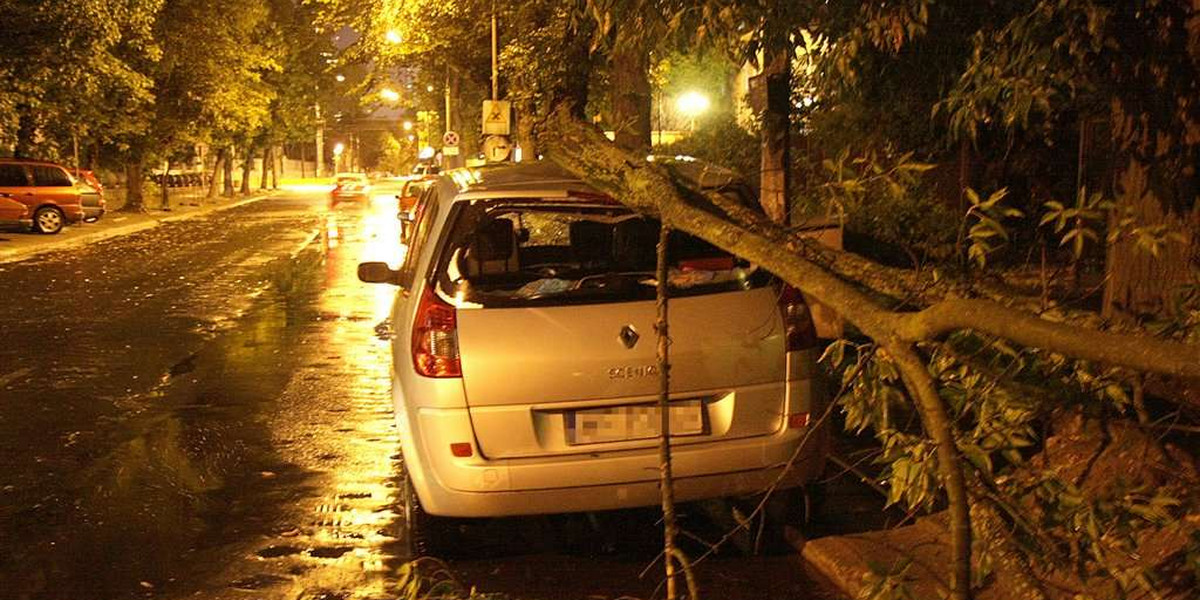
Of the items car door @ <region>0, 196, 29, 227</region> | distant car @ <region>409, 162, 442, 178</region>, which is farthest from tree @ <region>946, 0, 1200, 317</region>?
distant car @ <region>409, 162, 442, 178</region>

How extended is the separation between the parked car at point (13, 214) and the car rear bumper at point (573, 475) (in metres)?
25.8

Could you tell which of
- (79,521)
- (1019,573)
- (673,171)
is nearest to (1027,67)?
(673,171)

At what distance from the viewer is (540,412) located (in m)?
4.90

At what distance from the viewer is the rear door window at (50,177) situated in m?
28.0

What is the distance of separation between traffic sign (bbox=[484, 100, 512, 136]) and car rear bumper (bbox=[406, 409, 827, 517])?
61.5 ft

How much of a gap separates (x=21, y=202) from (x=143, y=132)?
9.65 metres

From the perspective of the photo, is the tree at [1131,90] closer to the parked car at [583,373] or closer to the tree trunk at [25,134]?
the parked car at [583,373]

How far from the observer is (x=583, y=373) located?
4863mm

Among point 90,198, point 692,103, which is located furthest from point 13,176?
point 692,103

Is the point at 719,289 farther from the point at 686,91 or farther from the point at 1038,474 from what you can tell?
the point at 686,91

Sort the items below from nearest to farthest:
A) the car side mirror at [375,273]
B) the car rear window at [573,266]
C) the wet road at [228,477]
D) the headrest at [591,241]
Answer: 1. the car rear window at [573,266]
2. the wet road at [228,477]
3. the headrest at [591,241]
4. the car side mirror at [375,273]

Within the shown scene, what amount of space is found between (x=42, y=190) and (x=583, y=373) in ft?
87.5

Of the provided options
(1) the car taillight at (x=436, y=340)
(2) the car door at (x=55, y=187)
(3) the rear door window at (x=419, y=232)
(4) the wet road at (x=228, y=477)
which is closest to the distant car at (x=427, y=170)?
(2) the car door at (x=55, y=187)

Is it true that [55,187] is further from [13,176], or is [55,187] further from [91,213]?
[91,213]
